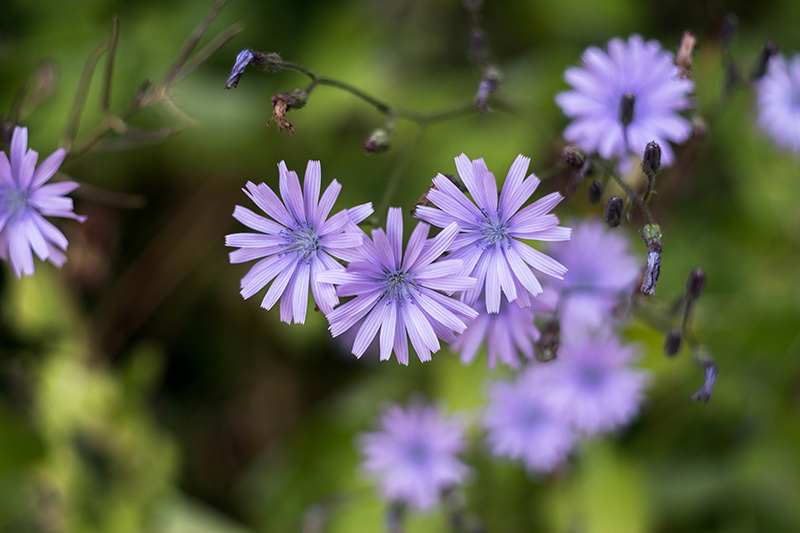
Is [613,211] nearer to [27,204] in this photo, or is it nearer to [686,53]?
[686,53]

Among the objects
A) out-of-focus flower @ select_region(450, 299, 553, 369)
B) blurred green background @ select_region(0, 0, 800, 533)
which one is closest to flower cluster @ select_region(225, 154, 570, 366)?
out-of-focus flower @ select_region(450, 299, 553, 369)

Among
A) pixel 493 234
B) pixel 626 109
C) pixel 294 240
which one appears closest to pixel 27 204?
pixel 294 240

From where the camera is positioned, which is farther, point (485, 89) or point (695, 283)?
point (485, 89)

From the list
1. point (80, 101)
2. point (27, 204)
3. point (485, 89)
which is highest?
point (80, 101)

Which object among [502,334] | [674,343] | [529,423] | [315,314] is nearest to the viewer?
[674,343]

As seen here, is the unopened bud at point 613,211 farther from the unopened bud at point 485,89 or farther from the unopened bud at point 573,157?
the unopened bud at point 485,89

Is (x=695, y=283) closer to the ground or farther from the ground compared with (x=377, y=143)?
closer to the ground
